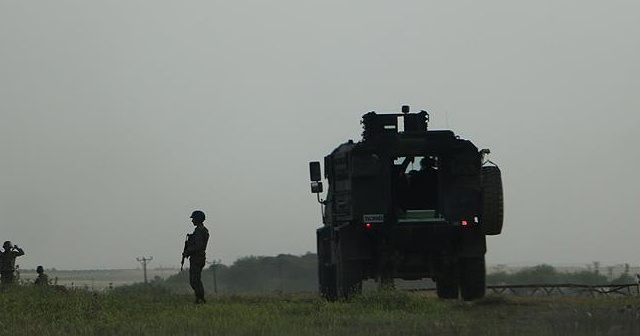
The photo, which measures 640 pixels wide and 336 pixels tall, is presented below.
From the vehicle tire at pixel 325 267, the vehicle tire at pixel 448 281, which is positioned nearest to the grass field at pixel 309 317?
the vehicle tire at pixel 448 281

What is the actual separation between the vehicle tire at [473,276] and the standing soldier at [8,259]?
14897 millimetres

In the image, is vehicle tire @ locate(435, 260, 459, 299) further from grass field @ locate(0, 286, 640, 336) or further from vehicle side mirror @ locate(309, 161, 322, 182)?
vehicle side mirror @ locate(309, 161, 322, 182)

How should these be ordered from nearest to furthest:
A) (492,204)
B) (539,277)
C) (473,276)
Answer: (492,204) < (473,276) < (539,277)

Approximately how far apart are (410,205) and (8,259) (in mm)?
15005

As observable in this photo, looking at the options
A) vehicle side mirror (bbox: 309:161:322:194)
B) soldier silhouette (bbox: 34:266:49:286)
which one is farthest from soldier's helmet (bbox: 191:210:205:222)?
soldier silhouette (bbox: 34:266:49:286)

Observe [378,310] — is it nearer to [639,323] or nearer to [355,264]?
[355,264]

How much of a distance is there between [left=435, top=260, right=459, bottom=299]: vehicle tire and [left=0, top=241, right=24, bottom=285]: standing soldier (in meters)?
14.0

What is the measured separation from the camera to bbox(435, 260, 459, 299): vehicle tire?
2297cm

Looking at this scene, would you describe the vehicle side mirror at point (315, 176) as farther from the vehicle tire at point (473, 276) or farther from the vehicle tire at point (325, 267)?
the vehicle tire at point (473, 276)

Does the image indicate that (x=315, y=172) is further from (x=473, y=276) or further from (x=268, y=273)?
(x=268, y=273)

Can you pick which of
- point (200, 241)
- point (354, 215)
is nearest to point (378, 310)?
point (354, 215)

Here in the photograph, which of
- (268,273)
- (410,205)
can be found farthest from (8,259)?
(268,273)

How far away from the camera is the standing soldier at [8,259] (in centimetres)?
3181

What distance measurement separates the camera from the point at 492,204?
71.0 feet
